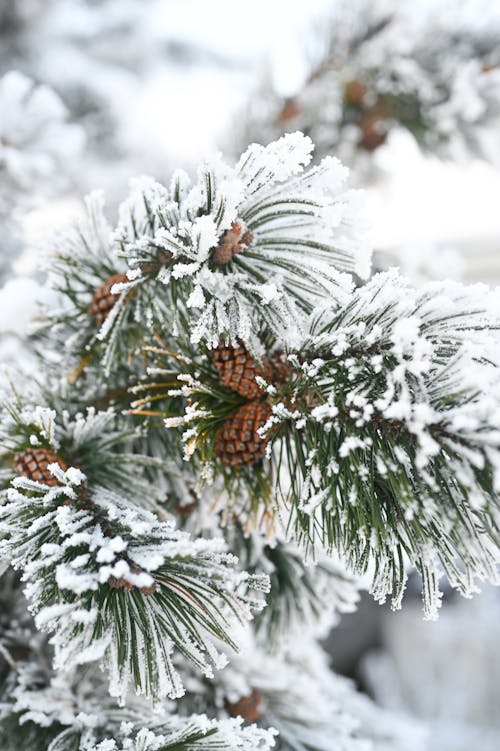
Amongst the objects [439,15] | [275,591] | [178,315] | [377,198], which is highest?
[439,15]

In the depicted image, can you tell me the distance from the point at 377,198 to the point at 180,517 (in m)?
0.77

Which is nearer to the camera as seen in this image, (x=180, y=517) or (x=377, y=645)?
(x=180, y=517)

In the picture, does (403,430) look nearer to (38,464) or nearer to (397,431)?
(397,431)

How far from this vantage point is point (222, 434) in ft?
1.42

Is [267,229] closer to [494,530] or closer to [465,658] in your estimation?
[494,530]

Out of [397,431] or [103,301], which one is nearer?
[397,431]

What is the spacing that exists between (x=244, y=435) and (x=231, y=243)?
119mm

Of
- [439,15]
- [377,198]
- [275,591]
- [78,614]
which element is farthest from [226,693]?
[439,15]

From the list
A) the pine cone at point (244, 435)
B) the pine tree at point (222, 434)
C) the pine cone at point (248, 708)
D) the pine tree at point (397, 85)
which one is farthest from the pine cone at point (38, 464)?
the pine tree at point (397, 85)

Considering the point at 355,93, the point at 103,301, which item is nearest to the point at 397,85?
the point at 355,93

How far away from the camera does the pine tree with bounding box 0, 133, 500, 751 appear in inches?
13.6

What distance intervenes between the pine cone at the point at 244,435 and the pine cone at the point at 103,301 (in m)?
0.12

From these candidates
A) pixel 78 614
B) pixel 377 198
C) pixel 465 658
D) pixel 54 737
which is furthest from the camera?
pixel 465 658

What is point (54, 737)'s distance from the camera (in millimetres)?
469
